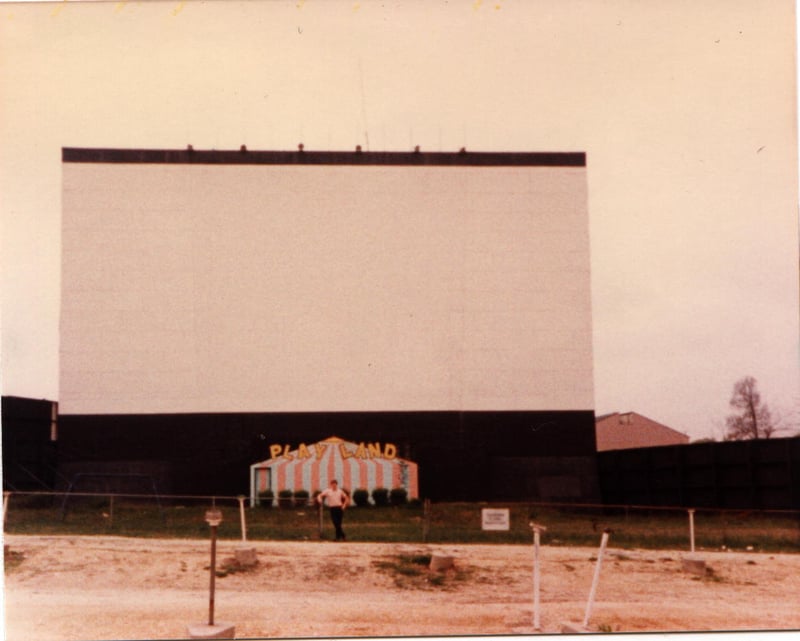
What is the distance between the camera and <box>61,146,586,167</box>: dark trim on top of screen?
26516 millimetres

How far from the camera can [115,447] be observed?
26.5 m

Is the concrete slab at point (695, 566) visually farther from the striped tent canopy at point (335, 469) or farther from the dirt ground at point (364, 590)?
the striped tent canopy at point (335, 469)

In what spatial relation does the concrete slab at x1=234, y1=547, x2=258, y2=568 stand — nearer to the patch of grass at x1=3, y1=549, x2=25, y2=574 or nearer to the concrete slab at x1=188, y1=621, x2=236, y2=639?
the patch of grass at x1=3, y1=549, x2=25, y2=574

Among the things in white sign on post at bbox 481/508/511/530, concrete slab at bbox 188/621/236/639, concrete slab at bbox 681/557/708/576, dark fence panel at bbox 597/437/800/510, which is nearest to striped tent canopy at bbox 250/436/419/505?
dark fence panel at bbox 597/437/800/510

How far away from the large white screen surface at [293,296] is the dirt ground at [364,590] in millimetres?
6792

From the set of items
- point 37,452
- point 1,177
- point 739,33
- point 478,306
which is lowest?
point 37,452

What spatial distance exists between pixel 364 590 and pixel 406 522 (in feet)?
23.3

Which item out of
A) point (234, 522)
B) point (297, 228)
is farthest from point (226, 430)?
point (297, 228)

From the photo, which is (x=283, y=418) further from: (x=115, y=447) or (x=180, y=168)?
(x=180, y=168)

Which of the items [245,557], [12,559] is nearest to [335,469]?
[245,557]

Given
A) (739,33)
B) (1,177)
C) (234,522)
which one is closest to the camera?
(739,33)

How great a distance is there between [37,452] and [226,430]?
17.1 ft

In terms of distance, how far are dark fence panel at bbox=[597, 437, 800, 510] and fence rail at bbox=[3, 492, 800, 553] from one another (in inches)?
16.4

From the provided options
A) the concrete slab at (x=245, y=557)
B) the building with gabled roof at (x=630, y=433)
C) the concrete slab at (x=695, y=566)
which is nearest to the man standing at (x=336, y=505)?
the concrete slab at (x=245, y=557)
